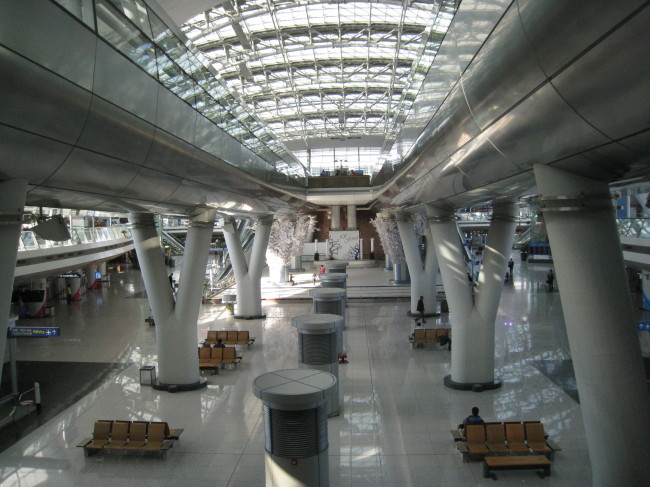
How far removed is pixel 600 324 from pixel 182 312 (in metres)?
10.5

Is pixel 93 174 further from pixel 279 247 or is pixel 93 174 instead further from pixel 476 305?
pixel 279 247

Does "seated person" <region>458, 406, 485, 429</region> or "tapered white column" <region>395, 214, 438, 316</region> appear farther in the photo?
"tapered white column" <region>395, 214, 438, 316</region>

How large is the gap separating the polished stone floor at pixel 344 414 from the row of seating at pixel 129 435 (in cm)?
25

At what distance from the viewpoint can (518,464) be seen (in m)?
8.14

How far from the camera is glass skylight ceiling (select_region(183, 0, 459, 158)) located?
2581 cm

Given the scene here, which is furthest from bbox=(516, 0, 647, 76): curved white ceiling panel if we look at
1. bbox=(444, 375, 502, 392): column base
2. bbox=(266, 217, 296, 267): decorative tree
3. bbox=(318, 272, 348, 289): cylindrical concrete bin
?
bbox=(266, 217, 296, 267): decorative tree

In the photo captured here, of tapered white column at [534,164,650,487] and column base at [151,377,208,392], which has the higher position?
tapered white column at [534,164,650,487]

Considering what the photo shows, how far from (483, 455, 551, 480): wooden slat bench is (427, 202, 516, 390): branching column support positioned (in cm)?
→ 438

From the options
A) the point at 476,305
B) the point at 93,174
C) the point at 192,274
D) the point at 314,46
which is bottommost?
the point at 476,305

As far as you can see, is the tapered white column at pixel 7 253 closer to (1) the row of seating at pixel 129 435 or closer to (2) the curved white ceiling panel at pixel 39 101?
(2) the curved white ceiling panel at pixel 39 101

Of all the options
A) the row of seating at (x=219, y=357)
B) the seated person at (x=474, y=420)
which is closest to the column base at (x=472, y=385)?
the seated person at (x=474, y=420)

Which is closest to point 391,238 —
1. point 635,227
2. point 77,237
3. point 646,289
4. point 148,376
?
point 646,289

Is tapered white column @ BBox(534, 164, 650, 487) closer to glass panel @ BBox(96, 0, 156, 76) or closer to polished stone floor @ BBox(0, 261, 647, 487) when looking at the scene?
polished stone floor @ BBox(0, 261, 647, 487)

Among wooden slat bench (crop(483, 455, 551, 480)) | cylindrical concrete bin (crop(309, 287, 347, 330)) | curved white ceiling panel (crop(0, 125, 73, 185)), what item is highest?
curved white ceiling panel (crop(0, 125, 73, 185))
